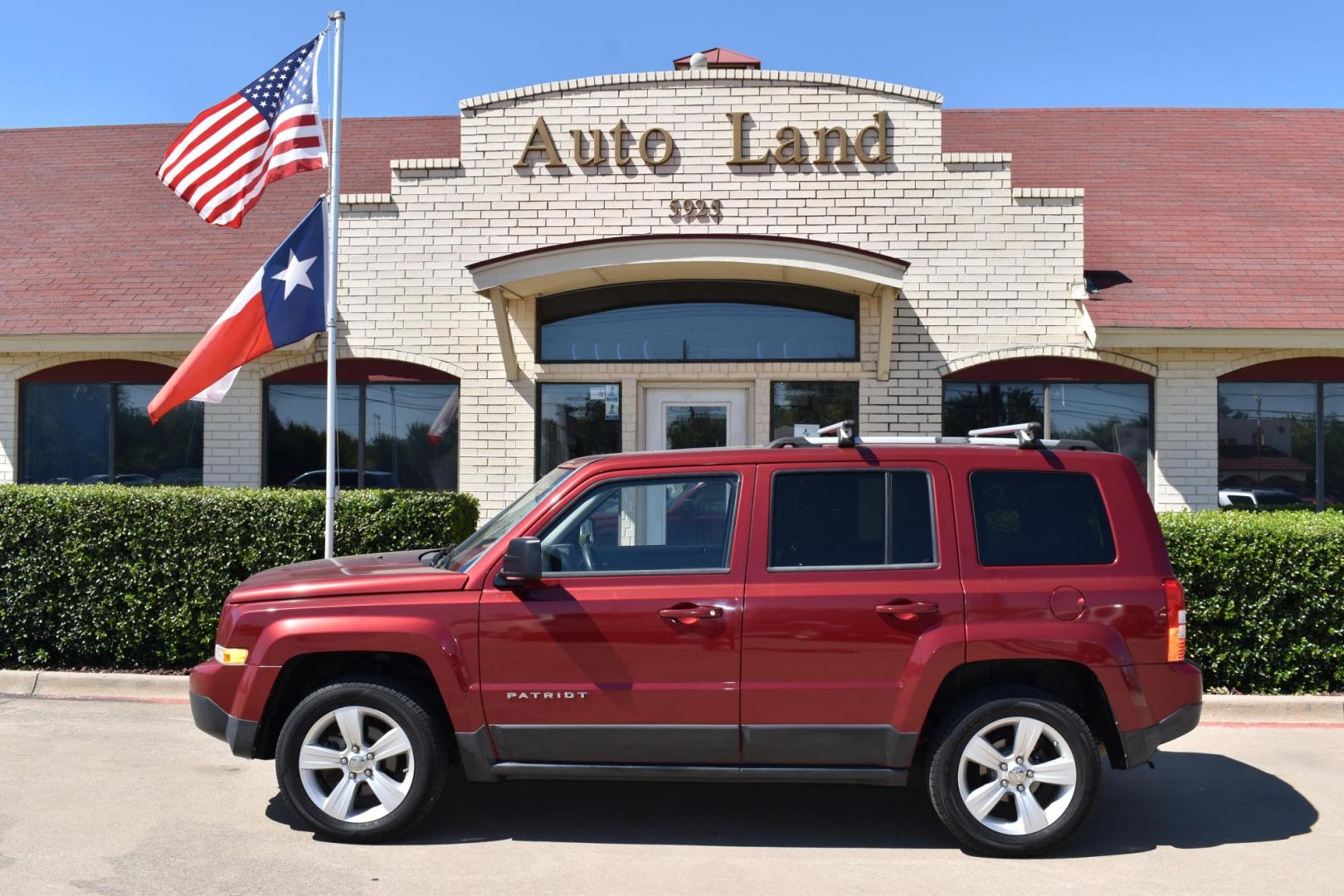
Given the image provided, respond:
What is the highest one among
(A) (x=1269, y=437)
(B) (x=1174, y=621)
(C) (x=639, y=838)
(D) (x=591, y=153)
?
(D) (x=591, y=153)

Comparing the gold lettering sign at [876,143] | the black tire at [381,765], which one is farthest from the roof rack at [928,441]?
the gold lettering sign at [876,143]

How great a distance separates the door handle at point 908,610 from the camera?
5211 mm

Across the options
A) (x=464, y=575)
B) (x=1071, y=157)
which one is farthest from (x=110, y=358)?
(x=1071, y=157)

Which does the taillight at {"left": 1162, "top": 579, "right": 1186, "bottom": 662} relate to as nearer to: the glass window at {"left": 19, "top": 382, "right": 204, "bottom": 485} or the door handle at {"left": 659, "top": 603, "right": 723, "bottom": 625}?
the door handle at {"left": 659, "top": 603, "right": 723, "bottom": 625}

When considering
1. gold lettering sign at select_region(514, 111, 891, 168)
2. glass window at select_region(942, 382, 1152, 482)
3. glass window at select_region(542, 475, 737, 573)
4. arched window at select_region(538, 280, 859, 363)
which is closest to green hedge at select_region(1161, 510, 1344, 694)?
glass window at select_region(942, 382, 1152, 482)

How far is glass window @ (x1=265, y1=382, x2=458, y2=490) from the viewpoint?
1147 centimetres

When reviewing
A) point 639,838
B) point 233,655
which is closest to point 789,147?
point 639,838

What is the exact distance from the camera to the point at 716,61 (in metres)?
12.6

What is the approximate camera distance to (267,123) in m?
8.94

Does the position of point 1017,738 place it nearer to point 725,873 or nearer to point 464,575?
point 725,873

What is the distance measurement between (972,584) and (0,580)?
7397 millimetres

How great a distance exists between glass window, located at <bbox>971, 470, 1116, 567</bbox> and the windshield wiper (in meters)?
2.54

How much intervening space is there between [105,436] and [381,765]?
7.95 m

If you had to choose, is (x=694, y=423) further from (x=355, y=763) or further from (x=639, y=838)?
(x=355, y=763)
